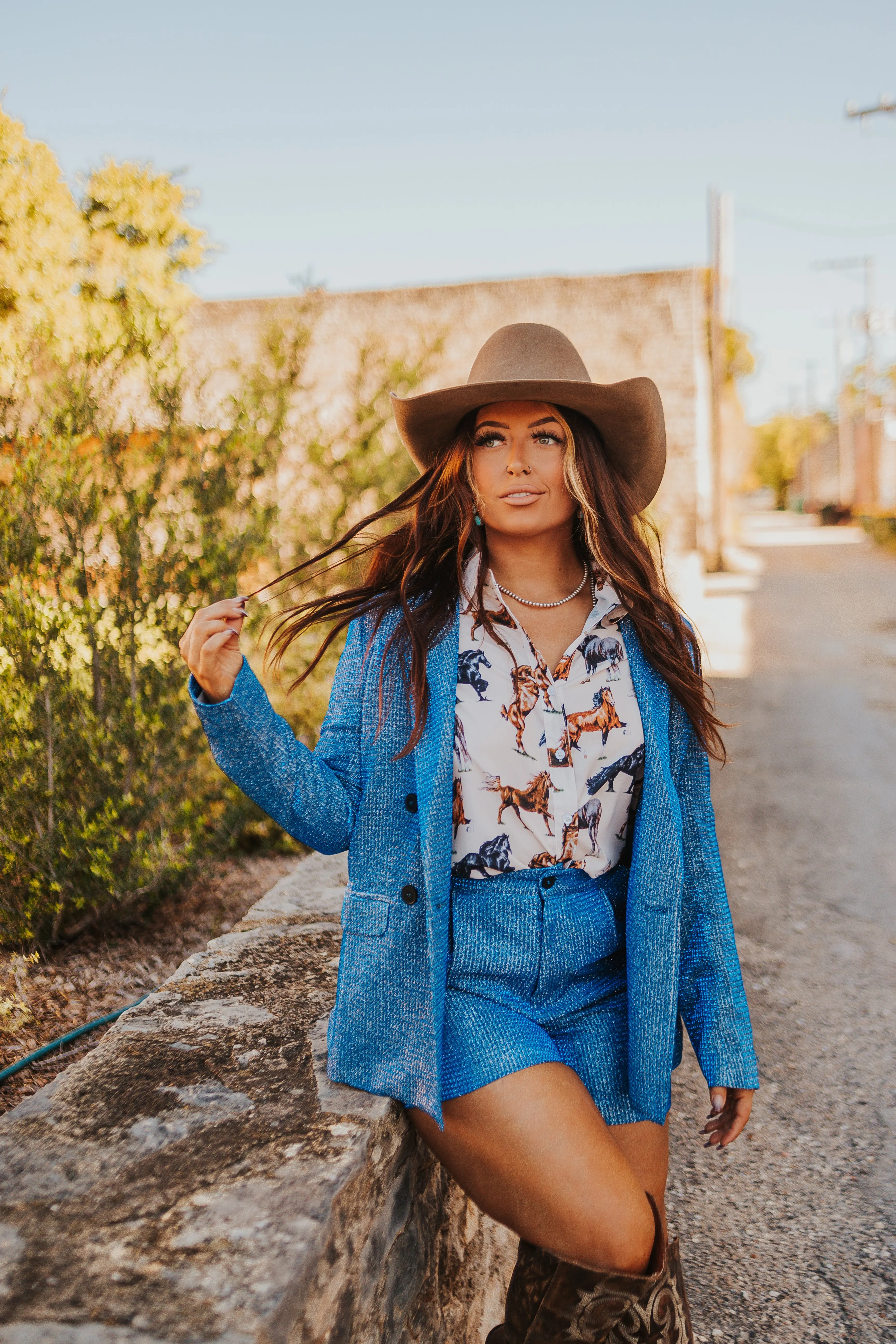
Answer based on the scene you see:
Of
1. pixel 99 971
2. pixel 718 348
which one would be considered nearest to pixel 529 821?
pixel 99 971

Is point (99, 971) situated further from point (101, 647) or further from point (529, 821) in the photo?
point (529, 821)

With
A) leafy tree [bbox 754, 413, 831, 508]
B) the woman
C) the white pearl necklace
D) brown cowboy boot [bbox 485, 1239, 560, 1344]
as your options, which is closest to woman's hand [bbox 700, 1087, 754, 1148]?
the woman

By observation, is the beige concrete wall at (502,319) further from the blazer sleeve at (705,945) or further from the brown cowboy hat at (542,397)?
the blazer sleeve at (705,945)

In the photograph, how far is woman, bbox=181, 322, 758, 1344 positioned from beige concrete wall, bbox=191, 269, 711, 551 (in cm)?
1150

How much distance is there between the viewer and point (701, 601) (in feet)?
45.7

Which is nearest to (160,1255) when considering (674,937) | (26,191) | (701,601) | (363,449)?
(674,937)

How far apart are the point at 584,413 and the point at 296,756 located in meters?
0.92

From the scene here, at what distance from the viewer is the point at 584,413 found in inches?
81.7

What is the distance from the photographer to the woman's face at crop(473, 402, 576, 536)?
202 centimetres

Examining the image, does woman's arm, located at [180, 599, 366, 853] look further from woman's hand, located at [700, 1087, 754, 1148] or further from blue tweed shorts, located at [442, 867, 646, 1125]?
woman's hand, located at [700, 1087, 754, 1148]

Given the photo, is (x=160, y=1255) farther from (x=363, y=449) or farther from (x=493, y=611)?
(x=363, y=449)

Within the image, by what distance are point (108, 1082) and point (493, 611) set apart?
3.46ft

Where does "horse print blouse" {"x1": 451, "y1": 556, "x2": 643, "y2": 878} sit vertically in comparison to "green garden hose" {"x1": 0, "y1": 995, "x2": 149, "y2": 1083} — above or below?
above

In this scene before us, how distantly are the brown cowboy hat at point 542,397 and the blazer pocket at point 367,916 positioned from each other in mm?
923
